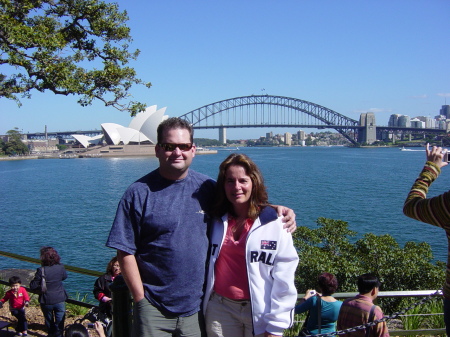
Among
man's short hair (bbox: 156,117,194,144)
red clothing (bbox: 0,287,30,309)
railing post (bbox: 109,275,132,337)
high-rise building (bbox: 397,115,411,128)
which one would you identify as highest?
high-rise building (bbox: 397,115,411,128)

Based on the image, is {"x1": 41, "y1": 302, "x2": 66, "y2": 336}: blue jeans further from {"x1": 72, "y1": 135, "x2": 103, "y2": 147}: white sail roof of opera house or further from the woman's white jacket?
{"x1": 72, "y1": 135, "x2": 103, "y2": 147}: white sail roof of opera house

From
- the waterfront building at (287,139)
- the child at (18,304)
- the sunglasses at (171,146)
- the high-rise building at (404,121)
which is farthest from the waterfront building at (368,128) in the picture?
the sunglasses at (171,146)

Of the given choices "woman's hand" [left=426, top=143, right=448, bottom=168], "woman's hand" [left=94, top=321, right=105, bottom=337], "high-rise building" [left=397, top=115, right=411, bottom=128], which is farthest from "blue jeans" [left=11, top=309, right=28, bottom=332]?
"high-rise building" [left=397, top=115, right=411, bottom=128]

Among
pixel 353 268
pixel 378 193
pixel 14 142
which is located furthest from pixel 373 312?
pixel 14 142

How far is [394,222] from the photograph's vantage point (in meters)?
15.2

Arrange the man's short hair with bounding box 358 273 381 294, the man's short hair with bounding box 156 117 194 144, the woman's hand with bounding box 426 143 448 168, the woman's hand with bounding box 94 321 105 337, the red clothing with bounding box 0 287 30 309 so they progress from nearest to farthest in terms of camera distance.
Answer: the woman's hand with bounding box 426 143 448 168
the man's short hair with bounding box 156 117 194 144
the man's short hair with bounding box 358 273 381 294
the woman's hand with bounding box 94 321 105 337
the red clothing with bounding box 0 287 30 309

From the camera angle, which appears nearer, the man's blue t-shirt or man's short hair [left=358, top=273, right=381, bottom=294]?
the man's blue t-shirt

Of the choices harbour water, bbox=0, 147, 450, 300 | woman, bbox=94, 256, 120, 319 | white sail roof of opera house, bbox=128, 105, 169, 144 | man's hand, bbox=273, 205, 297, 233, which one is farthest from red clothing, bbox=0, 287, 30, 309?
white sail roof of opera house, bbox=128, 105, 169, 144

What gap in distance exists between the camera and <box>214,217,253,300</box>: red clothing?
5.82ft

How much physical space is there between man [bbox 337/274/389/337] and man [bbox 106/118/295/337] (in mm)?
653

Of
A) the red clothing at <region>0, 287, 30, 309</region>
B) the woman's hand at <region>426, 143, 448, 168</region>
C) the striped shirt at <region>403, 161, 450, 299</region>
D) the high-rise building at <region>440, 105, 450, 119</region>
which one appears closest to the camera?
the striped shirt at <region>403, 161, 450, 299</region>

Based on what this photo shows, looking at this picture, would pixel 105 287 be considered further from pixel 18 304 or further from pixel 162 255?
pixel 162 255

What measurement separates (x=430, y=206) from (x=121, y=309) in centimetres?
129

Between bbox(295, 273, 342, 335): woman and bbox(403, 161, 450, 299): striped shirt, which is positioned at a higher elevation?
bbox(403, 161, 450, 299): striped shirt
